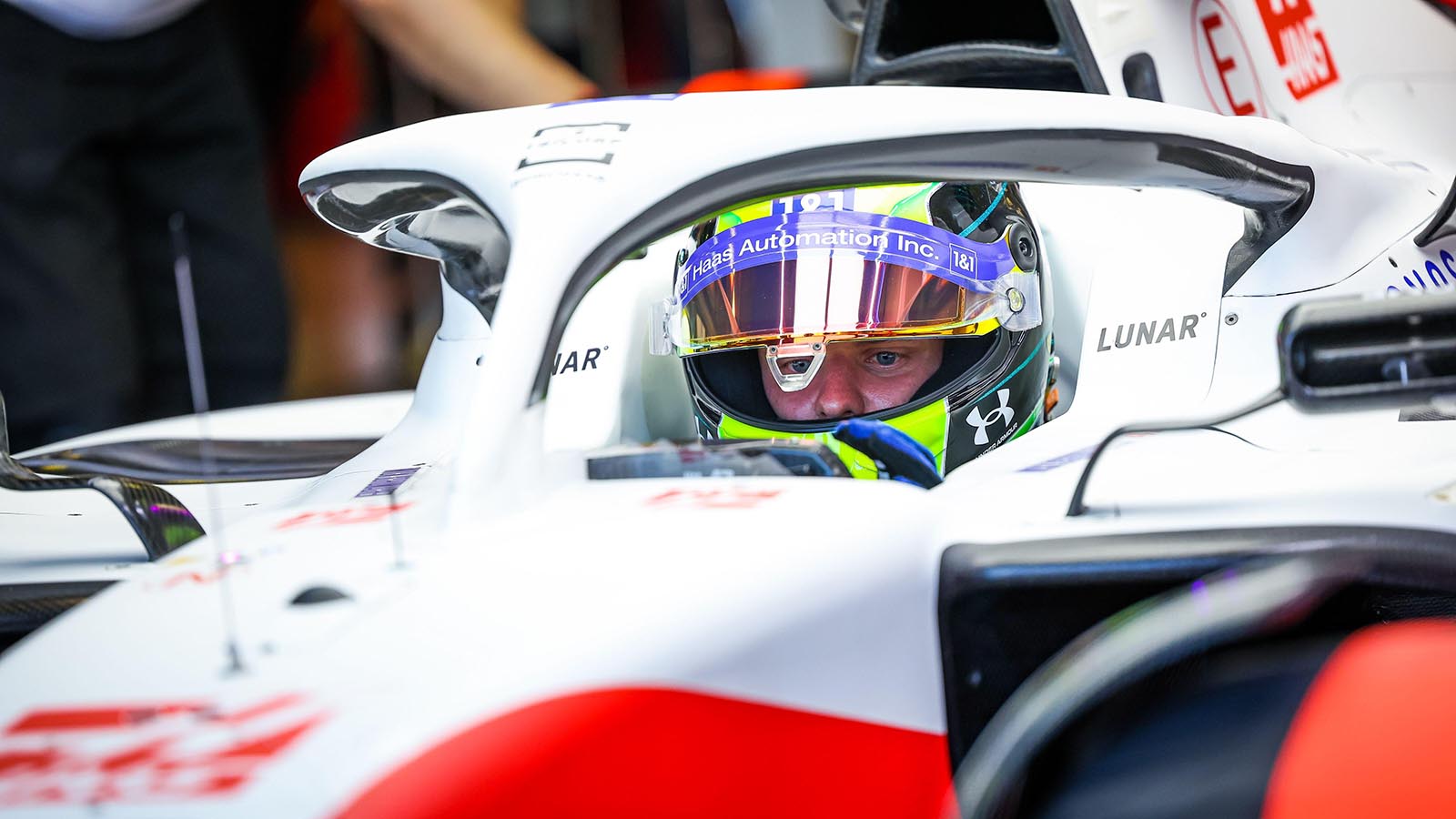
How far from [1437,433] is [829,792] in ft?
1.78

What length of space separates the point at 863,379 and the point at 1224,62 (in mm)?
613

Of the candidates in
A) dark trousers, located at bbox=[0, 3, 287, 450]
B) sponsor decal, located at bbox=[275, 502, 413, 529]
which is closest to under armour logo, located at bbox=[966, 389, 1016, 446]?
sponsor decal, located at bbox=[275, 502, 413, 529]

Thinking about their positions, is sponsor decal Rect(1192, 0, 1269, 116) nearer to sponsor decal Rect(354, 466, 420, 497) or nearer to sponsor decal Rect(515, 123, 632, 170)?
sponsor decal Rect(515, 123, 632, 170)

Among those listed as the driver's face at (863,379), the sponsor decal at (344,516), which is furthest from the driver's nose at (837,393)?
the sponsor decal at (344,516)

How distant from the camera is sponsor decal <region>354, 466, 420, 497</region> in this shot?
89cm

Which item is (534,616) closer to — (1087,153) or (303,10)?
(1087,153)

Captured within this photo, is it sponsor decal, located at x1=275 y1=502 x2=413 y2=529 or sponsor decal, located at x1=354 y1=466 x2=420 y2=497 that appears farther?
sponsor decal, located at x1=354 y1=466 x2=420 y2=497

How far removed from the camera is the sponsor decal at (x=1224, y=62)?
1.48m

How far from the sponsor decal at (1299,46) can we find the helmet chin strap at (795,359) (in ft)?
2.09

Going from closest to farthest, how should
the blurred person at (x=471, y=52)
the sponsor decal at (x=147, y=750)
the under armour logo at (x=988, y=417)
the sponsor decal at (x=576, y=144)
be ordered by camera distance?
the sponsor decal at (x=147, y=750)
the sponsor decal at (x=576, y=144)
the under armour logo at (x=988, y=417)
the blurred person at (x=471, y=52)

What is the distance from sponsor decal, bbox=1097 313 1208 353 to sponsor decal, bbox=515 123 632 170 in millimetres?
577

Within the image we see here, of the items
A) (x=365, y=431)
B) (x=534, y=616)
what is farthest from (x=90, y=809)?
(x=365, y=431)

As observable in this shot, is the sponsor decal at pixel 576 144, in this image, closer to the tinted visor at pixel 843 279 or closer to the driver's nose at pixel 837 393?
the tinted visor at pixel 843 279

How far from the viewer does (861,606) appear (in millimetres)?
699
